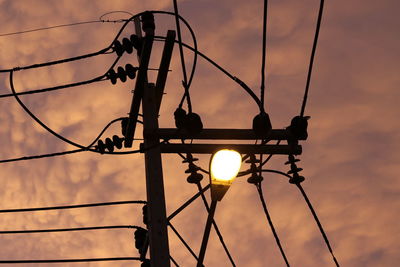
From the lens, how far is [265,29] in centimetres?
674

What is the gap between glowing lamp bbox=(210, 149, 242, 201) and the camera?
587cm

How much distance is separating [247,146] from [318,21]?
168 cm

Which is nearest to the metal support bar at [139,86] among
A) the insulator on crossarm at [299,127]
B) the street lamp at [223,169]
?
the insulator on crossarm at [299,127]

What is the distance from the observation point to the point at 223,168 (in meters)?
5.90

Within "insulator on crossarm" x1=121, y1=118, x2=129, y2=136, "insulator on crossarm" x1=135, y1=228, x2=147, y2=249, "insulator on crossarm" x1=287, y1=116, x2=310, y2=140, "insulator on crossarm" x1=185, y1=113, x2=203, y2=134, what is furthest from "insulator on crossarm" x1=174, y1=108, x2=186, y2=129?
"insulator on crossarm" x1=135, y1=228, x2=147, y2=249

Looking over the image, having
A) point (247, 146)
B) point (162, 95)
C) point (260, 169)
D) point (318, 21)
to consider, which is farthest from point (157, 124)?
point (318, 21)

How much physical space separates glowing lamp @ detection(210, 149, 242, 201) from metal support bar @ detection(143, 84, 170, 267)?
108 cm

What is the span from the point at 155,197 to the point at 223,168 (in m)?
1.36

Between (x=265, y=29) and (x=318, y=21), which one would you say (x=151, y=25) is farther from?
(x=318, y=21)

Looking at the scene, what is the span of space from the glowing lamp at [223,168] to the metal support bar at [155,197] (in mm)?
1083

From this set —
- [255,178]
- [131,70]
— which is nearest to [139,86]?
[131,70]

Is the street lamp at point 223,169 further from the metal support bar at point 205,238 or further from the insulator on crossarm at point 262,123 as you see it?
the insulator on crossarm at point 262,123

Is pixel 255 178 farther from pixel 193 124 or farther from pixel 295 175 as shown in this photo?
pixel 193 124

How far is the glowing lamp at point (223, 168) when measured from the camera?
231 inches
